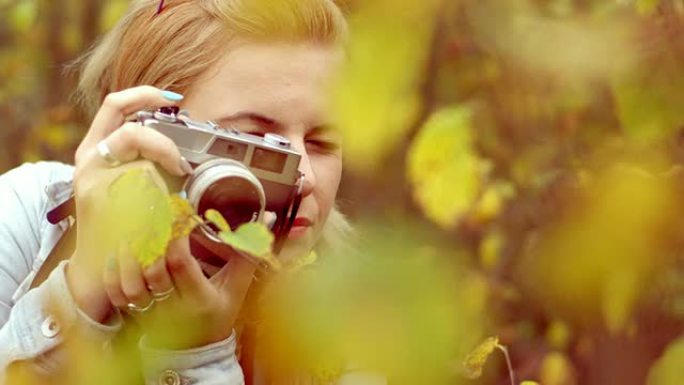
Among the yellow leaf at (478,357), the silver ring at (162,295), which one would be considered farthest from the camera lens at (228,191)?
the yellow leaf at (478,357)

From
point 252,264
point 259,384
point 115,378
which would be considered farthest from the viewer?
point 252,264

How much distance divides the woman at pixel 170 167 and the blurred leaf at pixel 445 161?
8cm

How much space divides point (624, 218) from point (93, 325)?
58 cm

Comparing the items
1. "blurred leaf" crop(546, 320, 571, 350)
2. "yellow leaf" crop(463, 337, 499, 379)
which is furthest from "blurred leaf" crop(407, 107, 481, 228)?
"blurred leaf" crop(546, 320, 571, 350)

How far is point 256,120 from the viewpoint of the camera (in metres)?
1.37

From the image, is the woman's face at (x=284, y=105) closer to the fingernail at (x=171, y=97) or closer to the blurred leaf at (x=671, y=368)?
the fingernail at (x=171, y=97)

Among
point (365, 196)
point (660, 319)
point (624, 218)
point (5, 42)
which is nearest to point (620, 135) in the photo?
point (624, 218)

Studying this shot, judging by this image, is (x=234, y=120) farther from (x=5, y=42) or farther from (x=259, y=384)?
(x=5, y=42)

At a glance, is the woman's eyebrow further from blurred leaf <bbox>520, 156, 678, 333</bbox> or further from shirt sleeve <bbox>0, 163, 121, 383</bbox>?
blurred leaf <bbox>520, 156, 678, 333</bbox>

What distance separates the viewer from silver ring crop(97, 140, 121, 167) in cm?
111

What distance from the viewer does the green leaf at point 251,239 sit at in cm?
70

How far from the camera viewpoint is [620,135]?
89 centimetres

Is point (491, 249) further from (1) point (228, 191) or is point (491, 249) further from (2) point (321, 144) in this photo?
(1) point (228, 191)

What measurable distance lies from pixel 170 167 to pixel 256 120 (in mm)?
312
